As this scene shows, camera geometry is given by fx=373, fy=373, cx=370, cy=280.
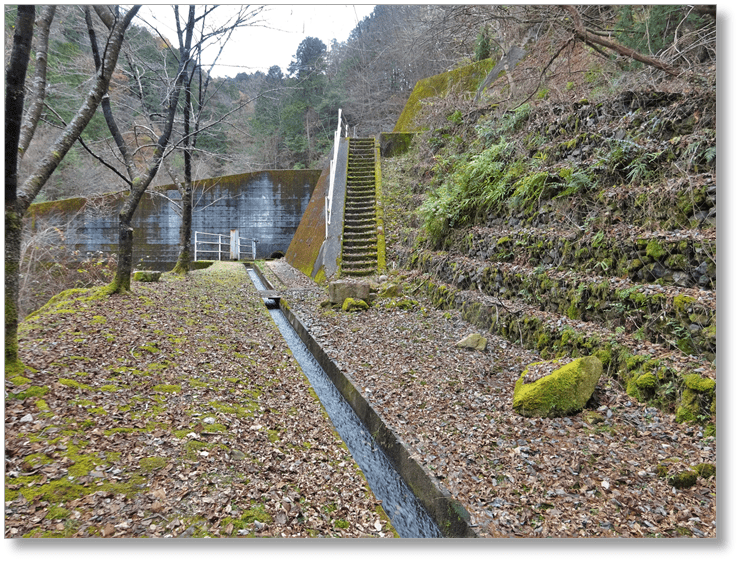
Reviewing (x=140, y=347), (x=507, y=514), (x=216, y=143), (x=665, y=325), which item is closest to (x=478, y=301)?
(x=665, y=325)

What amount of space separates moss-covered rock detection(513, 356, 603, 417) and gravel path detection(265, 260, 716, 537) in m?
0.08

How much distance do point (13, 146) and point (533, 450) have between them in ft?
14.6

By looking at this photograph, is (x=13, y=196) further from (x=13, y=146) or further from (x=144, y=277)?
(x=144, y=277)

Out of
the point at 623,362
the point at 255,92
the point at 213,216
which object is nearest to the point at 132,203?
the point at 255,92

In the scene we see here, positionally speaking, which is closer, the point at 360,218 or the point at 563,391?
the point at 563,391

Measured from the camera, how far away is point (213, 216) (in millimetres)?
17141

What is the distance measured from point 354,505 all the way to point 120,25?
5.71 metres

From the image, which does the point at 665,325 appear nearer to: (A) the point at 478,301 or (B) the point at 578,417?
(B) the point at 578,417

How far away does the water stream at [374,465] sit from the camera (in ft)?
8.20

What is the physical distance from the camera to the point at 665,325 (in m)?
3.05

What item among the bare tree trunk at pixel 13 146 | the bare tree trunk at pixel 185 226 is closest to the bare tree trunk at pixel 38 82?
the bare tree trunk at pixel 13 146

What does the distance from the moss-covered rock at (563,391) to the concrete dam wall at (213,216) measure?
15.4 meters

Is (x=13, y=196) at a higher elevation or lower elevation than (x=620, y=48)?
lower

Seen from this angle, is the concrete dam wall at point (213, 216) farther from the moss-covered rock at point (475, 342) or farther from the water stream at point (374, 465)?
the moss-covered rock at point (475, 342)
